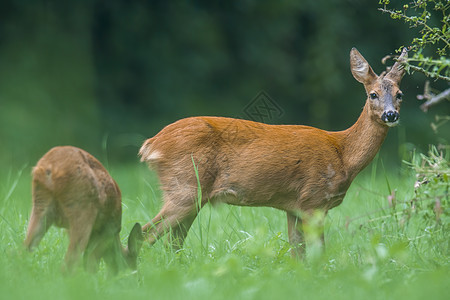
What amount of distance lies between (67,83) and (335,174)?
7760 mm

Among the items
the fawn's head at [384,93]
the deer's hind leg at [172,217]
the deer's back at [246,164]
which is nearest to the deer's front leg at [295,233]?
the deer's back at [246,164]

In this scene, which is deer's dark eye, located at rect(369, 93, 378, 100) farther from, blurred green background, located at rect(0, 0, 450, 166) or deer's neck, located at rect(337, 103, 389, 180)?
blurred green background, located at rect(0, 0, 450, 166)

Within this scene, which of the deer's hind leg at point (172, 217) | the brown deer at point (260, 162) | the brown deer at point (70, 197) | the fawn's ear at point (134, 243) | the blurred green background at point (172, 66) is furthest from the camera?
the blurred green background at point (172, 66)

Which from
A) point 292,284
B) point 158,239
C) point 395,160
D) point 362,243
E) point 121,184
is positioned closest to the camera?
point 292,284

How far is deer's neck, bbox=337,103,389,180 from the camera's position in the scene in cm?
489

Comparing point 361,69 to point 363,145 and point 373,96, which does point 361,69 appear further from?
point 363,145

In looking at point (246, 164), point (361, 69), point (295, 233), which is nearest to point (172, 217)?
point (246, 164)

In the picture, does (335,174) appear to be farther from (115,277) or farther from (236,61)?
(236,61)

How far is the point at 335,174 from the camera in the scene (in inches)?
188

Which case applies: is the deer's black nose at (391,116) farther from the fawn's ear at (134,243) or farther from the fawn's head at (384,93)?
the fawn's ear at (134,243)

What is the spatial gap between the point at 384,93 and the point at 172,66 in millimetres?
7892

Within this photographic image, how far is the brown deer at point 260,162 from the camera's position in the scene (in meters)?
4.58

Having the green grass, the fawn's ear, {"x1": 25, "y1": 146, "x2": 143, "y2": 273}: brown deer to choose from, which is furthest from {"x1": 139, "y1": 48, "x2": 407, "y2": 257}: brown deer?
{"x1": 25, "y1": 146, "x2": 143, "y2": 273}: brown deer

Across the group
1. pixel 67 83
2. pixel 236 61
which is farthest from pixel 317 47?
pixel 67 83
